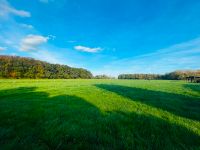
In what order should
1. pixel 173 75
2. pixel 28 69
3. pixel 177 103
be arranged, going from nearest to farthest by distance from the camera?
pixel 177 103
pixel 173 75
pixel 28 69

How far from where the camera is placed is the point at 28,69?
313 ft

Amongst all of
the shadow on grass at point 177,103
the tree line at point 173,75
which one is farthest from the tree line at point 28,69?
the shadow on grass at point 177,103

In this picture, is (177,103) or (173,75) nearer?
(177,103)

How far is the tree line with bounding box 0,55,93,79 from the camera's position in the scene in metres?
88.4

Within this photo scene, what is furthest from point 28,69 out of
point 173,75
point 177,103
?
point 177,103

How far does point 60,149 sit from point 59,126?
166cm

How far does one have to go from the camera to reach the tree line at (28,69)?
88412mm

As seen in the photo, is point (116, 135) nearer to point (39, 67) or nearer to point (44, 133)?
point (44, 133)

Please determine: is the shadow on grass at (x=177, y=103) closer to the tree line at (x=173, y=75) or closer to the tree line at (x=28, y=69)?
the tree line at (x=173, y=75)

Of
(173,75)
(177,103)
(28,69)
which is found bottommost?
(177,103)

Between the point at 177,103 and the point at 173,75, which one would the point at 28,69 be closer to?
the point at 173,75

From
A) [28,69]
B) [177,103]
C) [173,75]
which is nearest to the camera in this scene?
[177,103]

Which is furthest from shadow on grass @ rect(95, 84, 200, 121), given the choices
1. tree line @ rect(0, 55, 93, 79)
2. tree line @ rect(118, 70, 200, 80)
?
tree line @ rect(0, 55, 93, 79)

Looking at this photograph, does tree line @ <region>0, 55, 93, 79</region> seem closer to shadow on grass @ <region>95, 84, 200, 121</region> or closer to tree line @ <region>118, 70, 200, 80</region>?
tree line @ <region>118, 70, 200, 80</region>
